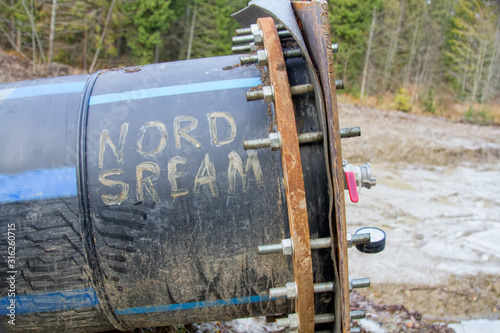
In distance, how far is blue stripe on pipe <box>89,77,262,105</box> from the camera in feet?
6.50

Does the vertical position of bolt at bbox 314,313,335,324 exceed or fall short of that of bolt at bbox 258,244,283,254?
it falls short

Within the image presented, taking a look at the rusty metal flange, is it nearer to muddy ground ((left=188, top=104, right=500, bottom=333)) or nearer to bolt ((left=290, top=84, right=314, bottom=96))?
bolt ((left=290, top=84, right=314, bottom=96))

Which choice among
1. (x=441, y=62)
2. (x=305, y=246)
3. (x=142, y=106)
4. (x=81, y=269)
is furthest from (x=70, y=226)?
(x=441, y=62)

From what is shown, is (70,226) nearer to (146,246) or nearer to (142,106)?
(146,246)

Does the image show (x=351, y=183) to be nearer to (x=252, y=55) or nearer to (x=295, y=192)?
(x=295, y=192)

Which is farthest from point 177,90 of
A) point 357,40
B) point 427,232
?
point 357,40

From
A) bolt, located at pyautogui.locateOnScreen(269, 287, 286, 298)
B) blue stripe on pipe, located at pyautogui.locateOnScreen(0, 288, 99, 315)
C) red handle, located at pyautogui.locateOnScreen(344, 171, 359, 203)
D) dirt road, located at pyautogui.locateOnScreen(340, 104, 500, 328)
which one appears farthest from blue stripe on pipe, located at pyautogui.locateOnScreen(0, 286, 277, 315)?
dirt road, located at pyautogui.locateOnScreen(340, 104, 500, 328)

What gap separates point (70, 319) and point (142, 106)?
1.07 meters

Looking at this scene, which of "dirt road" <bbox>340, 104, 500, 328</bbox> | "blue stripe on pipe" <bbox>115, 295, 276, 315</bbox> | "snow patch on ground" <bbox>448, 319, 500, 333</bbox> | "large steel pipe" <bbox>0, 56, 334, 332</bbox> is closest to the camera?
"large steel pipe" <bbox>0, 56, 334, 332</bbox>

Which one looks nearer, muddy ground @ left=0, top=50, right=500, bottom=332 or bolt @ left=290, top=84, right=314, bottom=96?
bolt @ left=290, top=84, right=314, bottom=96

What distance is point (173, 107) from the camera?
75.9 inches

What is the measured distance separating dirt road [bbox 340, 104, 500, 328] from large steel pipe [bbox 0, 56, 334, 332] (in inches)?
112

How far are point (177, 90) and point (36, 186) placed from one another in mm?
759

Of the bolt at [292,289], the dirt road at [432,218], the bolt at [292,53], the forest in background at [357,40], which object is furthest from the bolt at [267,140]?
the forest in background at [357,40]
